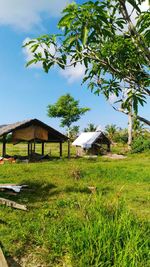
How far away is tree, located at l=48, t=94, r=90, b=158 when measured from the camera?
190 feet

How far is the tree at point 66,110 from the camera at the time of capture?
57.9 meters

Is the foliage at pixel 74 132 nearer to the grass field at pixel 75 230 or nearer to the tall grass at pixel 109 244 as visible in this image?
the grass field at pixel 75 230

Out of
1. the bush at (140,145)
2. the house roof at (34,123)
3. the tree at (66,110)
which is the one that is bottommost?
the bush at (140,145)

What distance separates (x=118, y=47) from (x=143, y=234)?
4.25 metres

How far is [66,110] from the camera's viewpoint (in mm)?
58031

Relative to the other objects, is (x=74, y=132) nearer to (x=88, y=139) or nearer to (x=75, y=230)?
(x=88, y=139)

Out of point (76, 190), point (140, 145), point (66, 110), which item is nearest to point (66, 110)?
point (66, 110)

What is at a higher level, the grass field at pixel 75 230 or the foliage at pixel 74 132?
the foliage at pixel 74 132

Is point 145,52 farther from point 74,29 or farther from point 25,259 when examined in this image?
point 25,259

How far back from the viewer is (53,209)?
11.3 meters

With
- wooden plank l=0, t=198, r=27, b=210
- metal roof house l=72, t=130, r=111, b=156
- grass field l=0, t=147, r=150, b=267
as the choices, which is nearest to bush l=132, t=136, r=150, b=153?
metal roof house l=72, t=130, r=111, b=156

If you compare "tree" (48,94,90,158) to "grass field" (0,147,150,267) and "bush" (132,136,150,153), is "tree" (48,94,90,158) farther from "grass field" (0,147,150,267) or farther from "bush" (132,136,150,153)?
"grass field" (0,147,150,267)

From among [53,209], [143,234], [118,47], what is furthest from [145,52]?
[53,209]

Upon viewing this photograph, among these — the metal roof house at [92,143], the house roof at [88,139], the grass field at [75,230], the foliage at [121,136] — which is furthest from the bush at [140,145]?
the grass field at [75,230]
